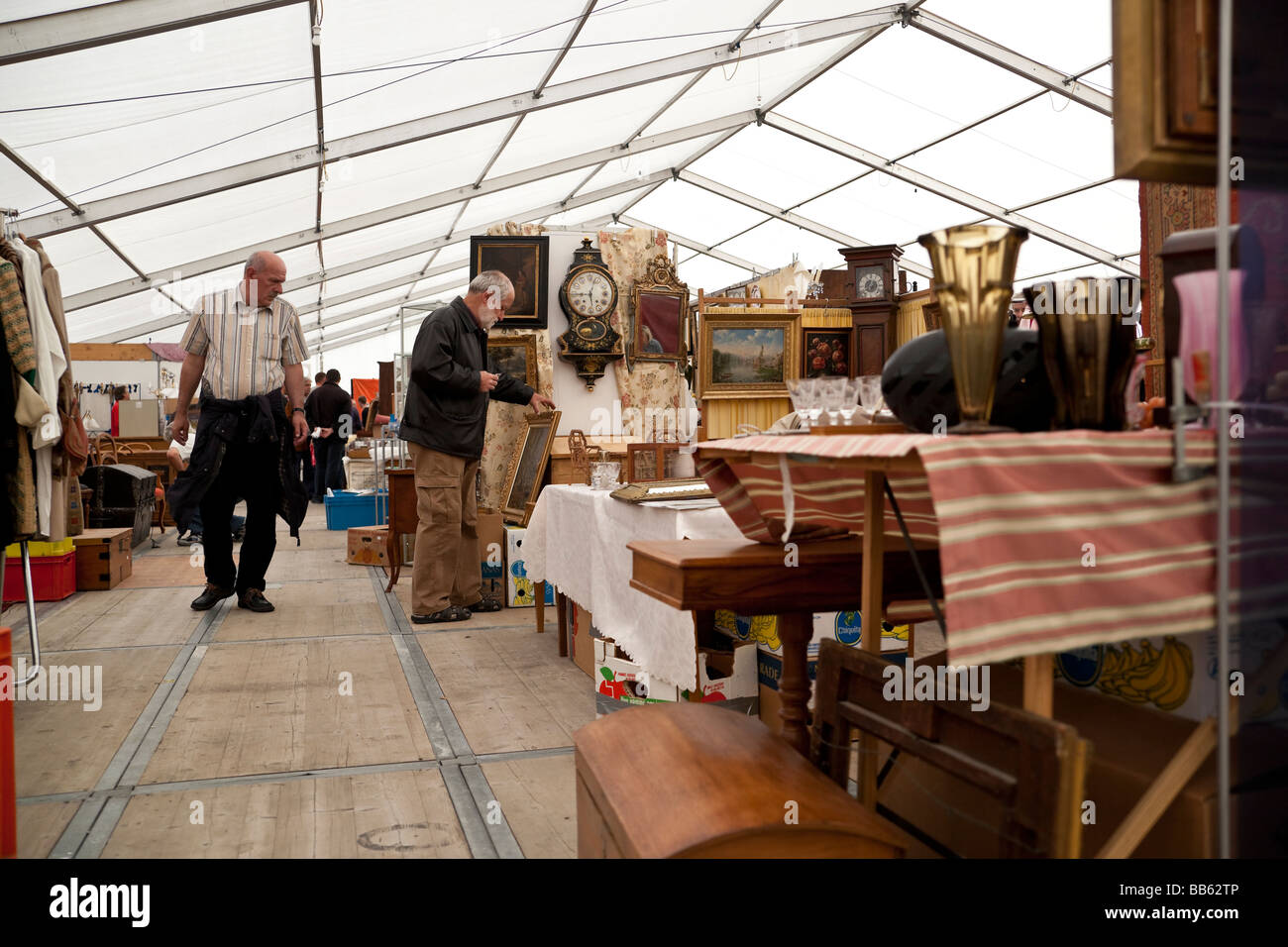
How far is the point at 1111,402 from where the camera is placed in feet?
4.95

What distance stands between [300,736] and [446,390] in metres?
2.07

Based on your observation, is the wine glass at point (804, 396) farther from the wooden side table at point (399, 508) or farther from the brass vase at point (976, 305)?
the wooden side table at point (399, 508)

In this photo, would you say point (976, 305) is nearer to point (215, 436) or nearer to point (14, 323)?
point (14, 323)

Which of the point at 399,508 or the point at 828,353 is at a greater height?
the point at 828,353

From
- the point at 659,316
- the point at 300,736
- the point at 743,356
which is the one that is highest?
the point at 659,316

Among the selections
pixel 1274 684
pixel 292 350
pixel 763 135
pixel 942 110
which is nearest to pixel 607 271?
pixel 292 350

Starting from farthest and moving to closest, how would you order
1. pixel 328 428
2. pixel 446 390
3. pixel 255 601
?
pixel 328 428 < pixel 255 601 < pixel 446 390

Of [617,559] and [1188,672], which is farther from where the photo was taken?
[617,559]

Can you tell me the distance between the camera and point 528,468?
5.51 meters

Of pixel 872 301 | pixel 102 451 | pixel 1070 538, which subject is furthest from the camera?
pixel 102 451

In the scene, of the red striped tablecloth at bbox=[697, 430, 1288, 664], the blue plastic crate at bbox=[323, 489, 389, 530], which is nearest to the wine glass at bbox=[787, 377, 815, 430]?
the red striped tablecloth at bbox=[697, 430, 1288, 664]

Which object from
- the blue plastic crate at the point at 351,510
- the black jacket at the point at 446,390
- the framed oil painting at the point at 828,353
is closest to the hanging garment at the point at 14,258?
the black jacket at the point at 446,390

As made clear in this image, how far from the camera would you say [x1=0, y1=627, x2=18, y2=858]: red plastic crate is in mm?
2047

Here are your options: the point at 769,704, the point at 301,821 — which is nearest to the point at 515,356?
the point at 769,704
